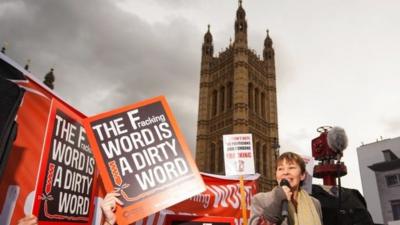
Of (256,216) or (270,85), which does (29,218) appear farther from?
(270,85)

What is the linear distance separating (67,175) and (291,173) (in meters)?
1.65

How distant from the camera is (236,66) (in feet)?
133

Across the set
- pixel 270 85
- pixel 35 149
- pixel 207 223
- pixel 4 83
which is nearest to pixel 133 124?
pixel 35 149

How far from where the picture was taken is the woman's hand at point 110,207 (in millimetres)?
1787

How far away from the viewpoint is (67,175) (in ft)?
7.28

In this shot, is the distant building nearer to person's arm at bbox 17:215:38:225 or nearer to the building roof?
the building roof

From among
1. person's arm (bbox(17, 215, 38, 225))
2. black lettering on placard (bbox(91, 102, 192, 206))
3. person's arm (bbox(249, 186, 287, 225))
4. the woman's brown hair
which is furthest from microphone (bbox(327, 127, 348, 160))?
person's arm (bbox(17, 215, 38, 225))

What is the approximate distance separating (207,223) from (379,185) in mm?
23340

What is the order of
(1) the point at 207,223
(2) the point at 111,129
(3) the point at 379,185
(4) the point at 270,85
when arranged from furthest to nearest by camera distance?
1. (4) the point at 270,85
2. (3) the point at 379,185
3. (1) the point at 207,223
4. (2) the point at 111,129

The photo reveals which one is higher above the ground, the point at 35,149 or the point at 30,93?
the point at 30,93

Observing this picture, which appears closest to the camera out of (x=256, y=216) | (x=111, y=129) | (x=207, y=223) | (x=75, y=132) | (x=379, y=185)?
(x=256, y=216)

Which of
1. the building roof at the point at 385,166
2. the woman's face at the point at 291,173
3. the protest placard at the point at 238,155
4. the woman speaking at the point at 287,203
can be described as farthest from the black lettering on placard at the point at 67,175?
the building roof at the point at 385,166

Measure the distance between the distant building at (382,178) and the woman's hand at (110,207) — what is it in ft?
78.5

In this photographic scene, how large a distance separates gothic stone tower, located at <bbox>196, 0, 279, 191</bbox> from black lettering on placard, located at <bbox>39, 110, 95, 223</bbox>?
1361 inches
